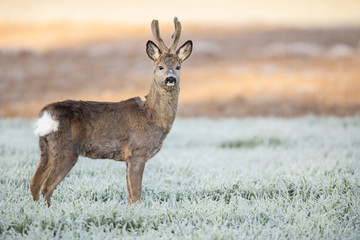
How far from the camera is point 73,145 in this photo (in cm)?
512

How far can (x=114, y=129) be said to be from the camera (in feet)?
17.9

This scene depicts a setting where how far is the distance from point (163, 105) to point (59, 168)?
1.54 meters

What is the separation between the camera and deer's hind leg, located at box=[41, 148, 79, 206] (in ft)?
16.6

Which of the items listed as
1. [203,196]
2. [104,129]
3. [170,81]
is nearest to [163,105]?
[170,81]

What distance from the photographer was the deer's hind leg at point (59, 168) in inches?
199

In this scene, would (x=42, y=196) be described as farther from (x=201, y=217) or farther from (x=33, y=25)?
(x=33, y=25)

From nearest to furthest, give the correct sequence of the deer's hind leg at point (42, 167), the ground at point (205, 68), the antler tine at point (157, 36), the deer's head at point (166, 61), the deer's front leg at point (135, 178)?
the deer's hind leg at point (42, 167) → the deer's front leg at point (135, 178) → the deer's head at point (166, 61) → the antler tine at point (157, 36) → the ground at point (205, 68)

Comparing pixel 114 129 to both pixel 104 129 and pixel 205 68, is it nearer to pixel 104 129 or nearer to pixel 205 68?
pixel 104 129

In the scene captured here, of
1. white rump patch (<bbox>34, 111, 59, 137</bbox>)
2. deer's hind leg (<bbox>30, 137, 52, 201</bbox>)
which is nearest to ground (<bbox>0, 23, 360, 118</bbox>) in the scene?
deer's hind leg (<bbox>30, 137, 52, 201</bbox>)

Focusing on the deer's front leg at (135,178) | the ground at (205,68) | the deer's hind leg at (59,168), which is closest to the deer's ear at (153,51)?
the deer's front leg at (135,178)

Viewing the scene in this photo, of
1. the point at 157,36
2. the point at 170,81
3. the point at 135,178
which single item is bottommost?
the point at 135,178

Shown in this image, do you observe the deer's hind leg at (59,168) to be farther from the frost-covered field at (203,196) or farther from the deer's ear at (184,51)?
the deer's ear at (184,51)

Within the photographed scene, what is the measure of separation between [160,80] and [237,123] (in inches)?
295

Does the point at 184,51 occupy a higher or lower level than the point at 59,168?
higher
